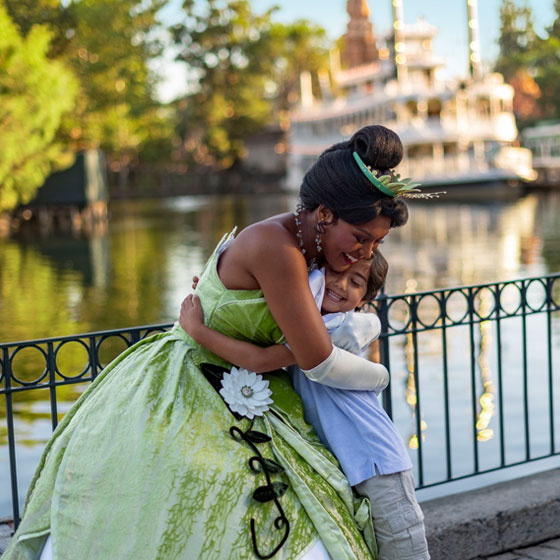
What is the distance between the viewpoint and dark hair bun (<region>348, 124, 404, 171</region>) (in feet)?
7.97

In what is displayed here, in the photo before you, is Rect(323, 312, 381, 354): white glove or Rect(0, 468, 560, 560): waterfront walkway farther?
Rect(0, 468, 560, 560): waterfront walkway

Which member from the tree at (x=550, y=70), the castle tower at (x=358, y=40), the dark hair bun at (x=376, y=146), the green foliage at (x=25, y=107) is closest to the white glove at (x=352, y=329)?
the dark hair bun at (x=376, y=146)

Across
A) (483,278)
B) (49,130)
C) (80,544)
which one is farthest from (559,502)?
(49,130)

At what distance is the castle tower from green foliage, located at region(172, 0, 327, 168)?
5.49m

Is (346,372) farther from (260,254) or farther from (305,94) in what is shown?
(305,94)

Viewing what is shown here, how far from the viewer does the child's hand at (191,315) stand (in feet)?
8.50

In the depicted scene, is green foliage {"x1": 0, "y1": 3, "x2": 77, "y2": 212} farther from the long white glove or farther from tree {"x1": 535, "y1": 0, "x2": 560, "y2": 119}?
tree {"x1": 535, "y1": 0, "x2": 560, "y2": 119}

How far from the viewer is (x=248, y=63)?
73.7 metres

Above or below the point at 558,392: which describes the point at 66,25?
above

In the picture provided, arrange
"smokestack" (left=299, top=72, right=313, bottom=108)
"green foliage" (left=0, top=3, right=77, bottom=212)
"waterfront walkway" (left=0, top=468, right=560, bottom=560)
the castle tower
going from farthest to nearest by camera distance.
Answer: the castle tower, "smokestack" (left=299, top=72, right=313, bottom=108), "green foliage" (left=0, top=3, right=77, bottom=212), "waterfront walkway" (left=0, top=468, right=560, bottom=560)

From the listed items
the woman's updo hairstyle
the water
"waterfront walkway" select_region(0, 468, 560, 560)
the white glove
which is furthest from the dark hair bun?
the water

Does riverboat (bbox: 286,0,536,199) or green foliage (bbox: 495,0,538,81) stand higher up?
green foliage (bbox: 495,0,538,81)

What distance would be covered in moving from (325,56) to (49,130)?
167ft

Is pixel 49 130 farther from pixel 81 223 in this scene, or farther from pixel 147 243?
pixel 147 243
